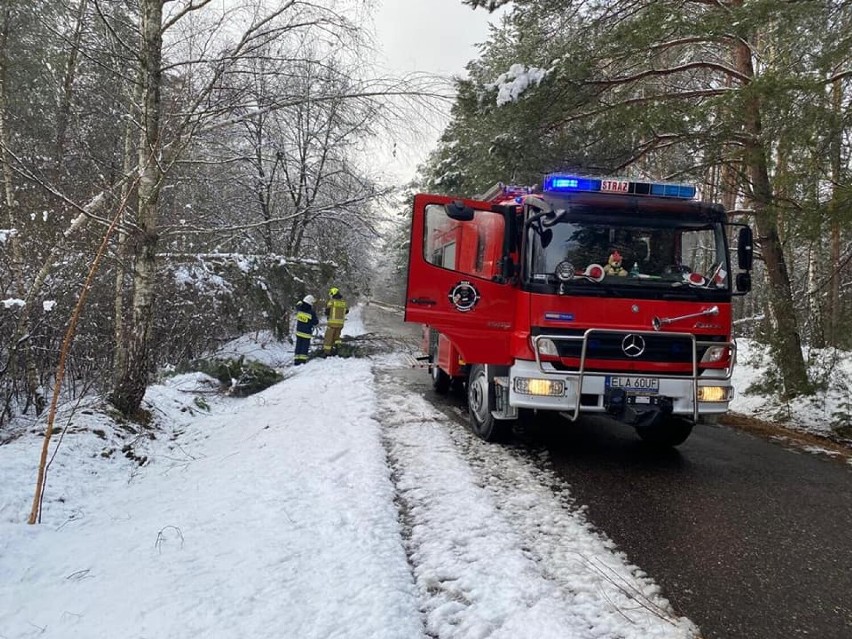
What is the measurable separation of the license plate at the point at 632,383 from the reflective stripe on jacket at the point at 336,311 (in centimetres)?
953

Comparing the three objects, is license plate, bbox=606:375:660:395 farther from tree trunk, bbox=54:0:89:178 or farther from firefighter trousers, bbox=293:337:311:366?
firefighter trousers, bbox=293:337:311:366

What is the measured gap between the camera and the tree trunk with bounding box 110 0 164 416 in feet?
18.3

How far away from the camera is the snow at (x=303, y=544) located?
2.69 metres

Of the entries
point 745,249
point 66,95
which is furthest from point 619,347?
point 66,95

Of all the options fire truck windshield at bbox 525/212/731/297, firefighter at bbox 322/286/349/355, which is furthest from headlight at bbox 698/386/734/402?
firefighter at bbox 322/286/349/355

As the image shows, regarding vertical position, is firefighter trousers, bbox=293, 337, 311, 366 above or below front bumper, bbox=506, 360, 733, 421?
below

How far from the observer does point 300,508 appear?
402 centimetres

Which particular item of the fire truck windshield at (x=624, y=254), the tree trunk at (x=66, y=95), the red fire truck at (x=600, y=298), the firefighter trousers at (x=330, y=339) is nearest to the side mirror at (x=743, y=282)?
the red fire truck at (x=600, y=298)

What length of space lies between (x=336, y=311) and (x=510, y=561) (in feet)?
36.2

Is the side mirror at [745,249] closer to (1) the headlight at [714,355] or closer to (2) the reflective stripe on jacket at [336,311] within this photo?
(1) the headlight at [714,355]

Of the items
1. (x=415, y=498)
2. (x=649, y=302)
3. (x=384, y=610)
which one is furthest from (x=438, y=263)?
(x=384, y=610)

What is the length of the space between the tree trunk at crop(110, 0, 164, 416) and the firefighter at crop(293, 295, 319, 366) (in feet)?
19.6

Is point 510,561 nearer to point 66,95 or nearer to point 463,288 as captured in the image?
point 463,288

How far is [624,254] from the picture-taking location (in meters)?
5.24
